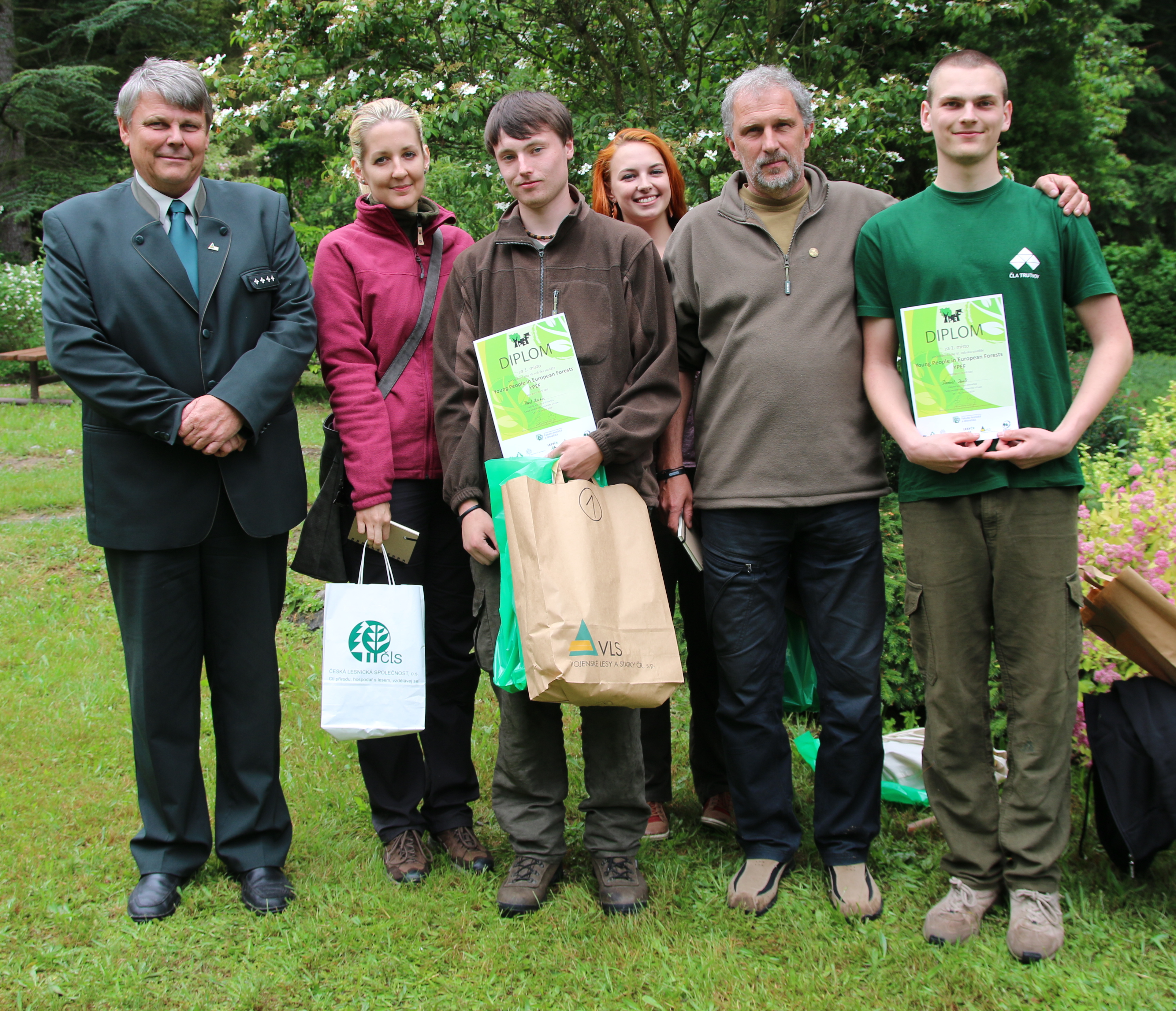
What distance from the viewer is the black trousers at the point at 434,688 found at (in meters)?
3.41

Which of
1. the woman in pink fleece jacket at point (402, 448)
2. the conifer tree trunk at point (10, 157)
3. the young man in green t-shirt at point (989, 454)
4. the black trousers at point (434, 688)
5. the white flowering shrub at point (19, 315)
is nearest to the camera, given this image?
the young man in green t-shirt at point (989, 454)

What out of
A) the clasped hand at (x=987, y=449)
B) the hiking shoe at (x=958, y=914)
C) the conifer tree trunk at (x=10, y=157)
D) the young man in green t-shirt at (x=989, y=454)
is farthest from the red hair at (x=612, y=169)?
the conifer tree trunk at (x=10, y=157)

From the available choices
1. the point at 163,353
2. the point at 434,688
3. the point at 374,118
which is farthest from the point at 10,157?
the point at 434,688

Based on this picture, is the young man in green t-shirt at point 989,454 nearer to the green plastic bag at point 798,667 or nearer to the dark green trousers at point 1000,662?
the dark green trousers at point 1000,662

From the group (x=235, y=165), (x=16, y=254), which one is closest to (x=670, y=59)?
(x=235, y=165)

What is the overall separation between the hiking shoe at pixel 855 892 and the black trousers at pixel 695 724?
69 cm

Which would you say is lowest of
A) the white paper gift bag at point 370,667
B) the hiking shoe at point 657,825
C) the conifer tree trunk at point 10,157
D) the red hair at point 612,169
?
the hiking shoe at point 657,825

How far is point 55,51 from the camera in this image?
83.6 ft

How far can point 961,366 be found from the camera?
2.86m

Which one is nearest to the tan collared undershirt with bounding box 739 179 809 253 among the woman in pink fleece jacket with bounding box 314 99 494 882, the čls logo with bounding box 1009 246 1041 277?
the čls logo with bounding box 1009 246 1041 277

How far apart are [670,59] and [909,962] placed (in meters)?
6.61

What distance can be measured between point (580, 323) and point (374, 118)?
1.01 metres

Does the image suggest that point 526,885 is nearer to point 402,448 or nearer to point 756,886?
point 756,886

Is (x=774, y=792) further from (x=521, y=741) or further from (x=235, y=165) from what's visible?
(x=235, y=165)
